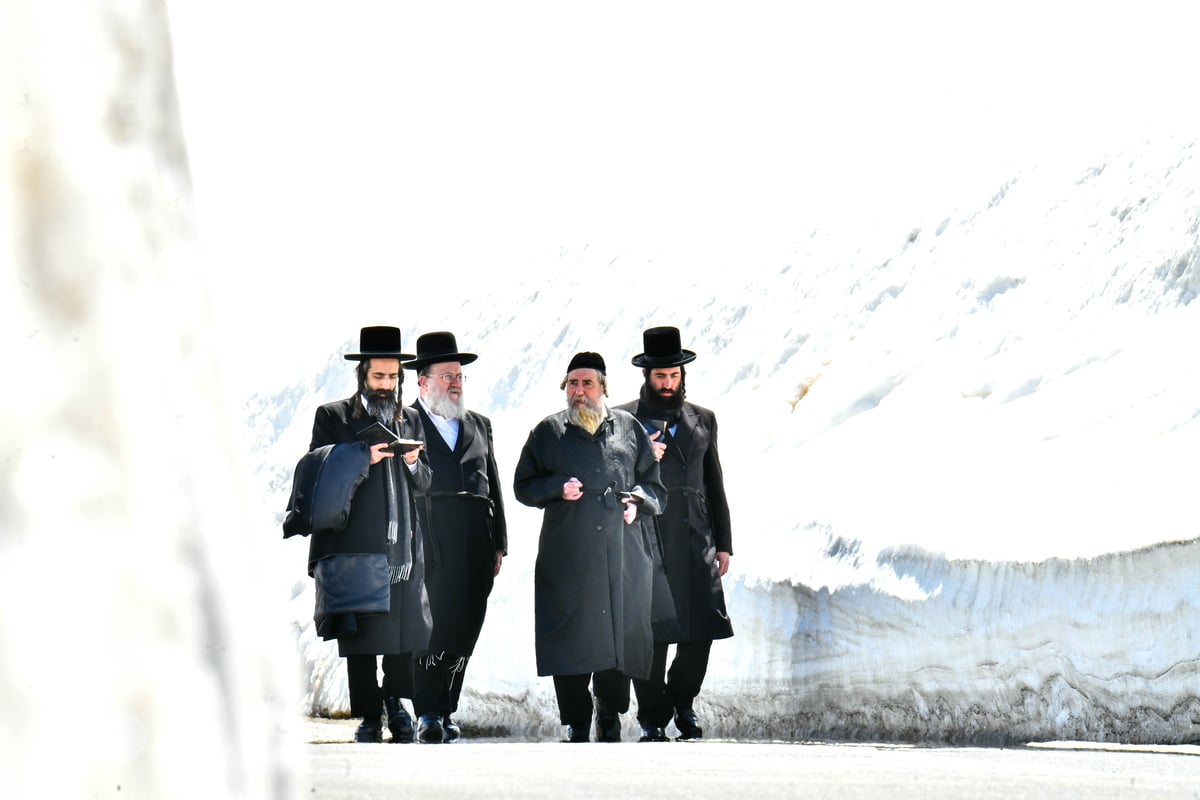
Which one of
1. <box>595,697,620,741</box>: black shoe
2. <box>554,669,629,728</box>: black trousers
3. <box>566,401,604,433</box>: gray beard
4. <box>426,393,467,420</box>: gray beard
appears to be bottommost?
<box>595,697,620,741</box>: black shoe

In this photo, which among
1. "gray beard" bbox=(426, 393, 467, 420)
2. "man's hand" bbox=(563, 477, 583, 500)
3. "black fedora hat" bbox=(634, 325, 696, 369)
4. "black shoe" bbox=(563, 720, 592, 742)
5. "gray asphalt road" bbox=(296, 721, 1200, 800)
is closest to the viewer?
"gray asphalt road" bbox=(296, 721, 1200, 800)

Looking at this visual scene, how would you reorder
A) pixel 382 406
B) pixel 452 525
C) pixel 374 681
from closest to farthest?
pixel 374 681
pixel 382 406
pixel 452 525

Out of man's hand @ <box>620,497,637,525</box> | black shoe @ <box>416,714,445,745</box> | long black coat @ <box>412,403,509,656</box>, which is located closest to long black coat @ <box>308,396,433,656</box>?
long black coat @ <box>412,403,509,656</box>

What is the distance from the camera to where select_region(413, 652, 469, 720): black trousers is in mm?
7109

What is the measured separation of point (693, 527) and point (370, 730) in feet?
5.91

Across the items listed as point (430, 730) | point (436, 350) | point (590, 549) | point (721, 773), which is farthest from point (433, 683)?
point (721, 773)

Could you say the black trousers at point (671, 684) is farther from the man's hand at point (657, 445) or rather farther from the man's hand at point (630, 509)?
the man's hand at point (657, 445)

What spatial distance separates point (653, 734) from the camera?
7.14 m

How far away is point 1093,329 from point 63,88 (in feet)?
23.7

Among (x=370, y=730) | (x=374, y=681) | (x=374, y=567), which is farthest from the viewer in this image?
(x=374, y=681)

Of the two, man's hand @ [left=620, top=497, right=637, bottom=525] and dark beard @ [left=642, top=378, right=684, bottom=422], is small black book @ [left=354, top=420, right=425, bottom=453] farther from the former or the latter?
dark beard @ [left=642, top=378, right=684, bottom=422]

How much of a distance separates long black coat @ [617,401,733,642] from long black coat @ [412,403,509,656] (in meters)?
0.78

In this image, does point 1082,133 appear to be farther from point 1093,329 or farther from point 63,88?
point 63,88

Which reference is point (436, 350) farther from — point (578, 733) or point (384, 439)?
point (578, 733)
